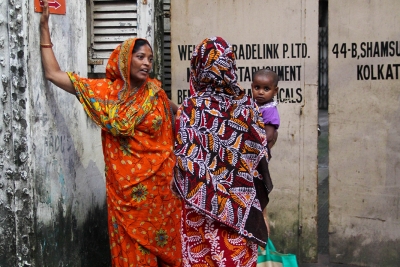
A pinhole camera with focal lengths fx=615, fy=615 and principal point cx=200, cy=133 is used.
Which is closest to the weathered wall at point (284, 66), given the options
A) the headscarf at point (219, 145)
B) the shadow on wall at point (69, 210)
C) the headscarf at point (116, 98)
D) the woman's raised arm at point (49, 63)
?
the shadow on wall at point (69, 210)

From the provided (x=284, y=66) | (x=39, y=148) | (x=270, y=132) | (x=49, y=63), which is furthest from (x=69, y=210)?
(x=284, y=66)

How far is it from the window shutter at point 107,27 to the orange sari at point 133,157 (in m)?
0.93

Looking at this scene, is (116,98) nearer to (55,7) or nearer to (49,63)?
(49,63)

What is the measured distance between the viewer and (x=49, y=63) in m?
3.72

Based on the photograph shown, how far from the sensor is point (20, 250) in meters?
3.72

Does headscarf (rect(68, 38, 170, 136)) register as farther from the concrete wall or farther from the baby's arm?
the baby's arm

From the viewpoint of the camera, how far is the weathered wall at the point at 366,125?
4.68 metres

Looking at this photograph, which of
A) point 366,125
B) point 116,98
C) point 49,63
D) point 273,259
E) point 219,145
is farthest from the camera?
point 366,125

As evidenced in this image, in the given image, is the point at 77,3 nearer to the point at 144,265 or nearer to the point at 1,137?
the point at 1,137

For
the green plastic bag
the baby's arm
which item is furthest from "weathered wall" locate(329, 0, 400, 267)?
the baby's arm

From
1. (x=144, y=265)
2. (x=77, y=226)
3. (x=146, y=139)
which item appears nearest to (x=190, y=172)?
(x=146, y=139)

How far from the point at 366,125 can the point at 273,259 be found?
1.43m

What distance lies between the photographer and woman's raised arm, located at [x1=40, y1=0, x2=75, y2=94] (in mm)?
3701

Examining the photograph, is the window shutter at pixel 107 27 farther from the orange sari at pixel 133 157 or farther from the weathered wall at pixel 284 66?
the orange sari at pixel 133 157
